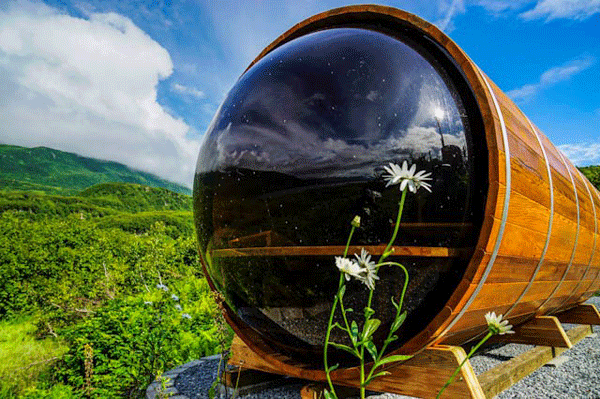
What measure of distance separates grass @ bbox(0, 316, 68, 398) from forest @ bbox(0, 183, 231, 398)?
0.02m

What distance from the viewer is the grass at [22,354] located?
4324mm

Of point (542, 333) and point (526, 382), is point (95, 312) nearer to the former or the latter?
point (526, 382)

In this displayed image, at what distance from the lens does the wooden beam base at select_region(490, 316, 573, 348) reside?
10.9 feet

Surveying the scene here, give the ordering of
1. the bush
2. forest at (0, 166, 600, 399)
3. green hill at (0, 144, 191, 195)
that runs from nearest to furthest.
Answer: the bush, forest at (0, 166, 600, 399), green hill at (0, 144, 191, 195)

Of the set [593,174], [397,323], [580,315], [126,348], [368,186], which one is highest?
[593,174]

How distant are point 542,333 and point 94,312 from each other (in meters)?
4.82

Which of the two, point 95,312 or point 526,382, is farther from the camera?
point 95,312

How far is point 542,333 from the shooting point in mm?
3359

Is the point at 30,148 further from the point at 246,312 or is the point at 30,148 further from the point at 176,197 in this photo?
the point at 246,312

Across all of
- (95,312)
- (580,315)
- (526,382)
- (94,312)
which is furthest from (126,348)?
(580,315)

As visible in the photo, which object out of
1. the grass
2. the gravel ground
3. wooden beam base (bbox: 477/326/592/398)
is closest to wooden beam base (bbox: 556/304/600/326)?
the gravel ground

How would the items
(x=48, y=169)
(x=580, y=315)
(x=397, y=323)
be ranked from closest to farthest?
(x=397, y=323)
(x=580, y=315)
(x=48, y=169)

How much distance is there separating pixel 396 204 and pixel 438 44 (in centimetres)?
80

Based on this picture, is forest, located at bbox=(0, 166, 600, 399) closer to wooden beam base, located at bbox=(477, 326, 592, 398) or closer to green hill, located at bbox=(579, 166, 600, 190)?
green hill, located at bbox=(579, 166, 600, 190)
